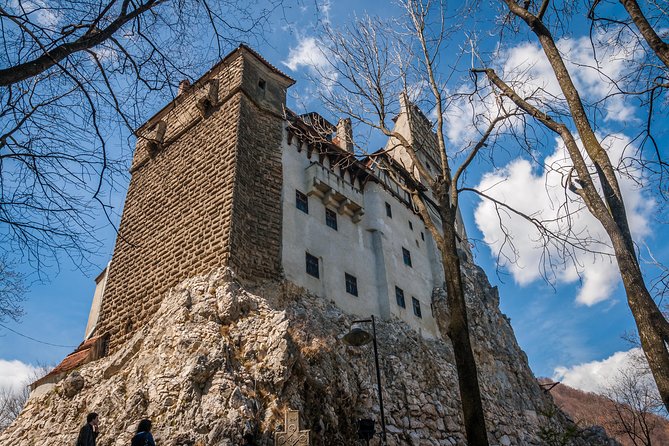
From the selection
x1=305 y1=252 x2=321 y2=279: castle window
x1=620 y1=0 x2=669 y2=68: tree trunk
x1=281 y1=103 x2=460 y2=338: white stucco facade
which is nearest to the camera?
x1=620 y1=0 x2=669 y2=68: tree trunk

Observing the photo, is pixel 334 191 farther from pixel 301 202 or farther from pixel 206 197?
pixel 206 197

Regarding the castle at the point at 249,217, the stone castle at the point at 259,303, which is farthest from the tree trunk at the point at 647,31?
the castle at the point at 249,217

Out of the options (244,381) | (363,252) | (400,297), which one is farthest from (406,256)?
(244,381)

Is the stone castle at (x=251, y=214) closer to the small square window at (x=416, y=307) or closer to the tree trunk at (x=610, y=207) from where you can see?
the small square window at (x=416, y=307)

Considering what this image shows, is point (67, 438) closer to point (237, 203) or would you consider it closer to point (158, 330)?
point (158, 330)

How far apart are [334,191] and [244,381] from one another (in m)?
9.91

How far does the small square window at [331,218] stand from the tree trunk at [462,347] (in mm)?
10767

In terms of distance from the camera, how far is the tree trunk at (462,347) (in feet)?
21.6

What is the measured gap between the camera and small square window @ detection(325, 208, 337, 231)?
62.4 feet

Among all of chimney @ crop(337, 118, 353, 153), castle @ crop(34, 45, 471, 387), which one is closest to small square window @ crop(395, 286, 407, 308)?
castle @ crop(34, 45, 471, 387)

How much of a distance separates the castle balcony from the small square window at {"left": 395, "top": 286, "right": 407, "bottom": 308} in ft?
11.0

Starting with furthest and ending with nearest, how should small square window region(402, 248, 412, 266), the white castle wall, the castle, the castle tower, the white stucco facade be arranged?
1. small square window region(402, 248, 412, 266)
2. the white stucco facade
3. the white castle wall
4. the castle
5. the castle tower

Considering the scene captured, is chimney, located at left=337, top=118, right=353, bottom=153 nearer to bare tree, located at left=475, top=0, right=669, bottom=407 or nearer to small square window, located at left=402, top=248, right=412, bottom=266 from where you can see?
small square window, located at left=402, top=248, right=412, bottom=266

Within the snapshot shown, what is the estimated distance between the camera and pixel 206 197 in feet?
52.3
